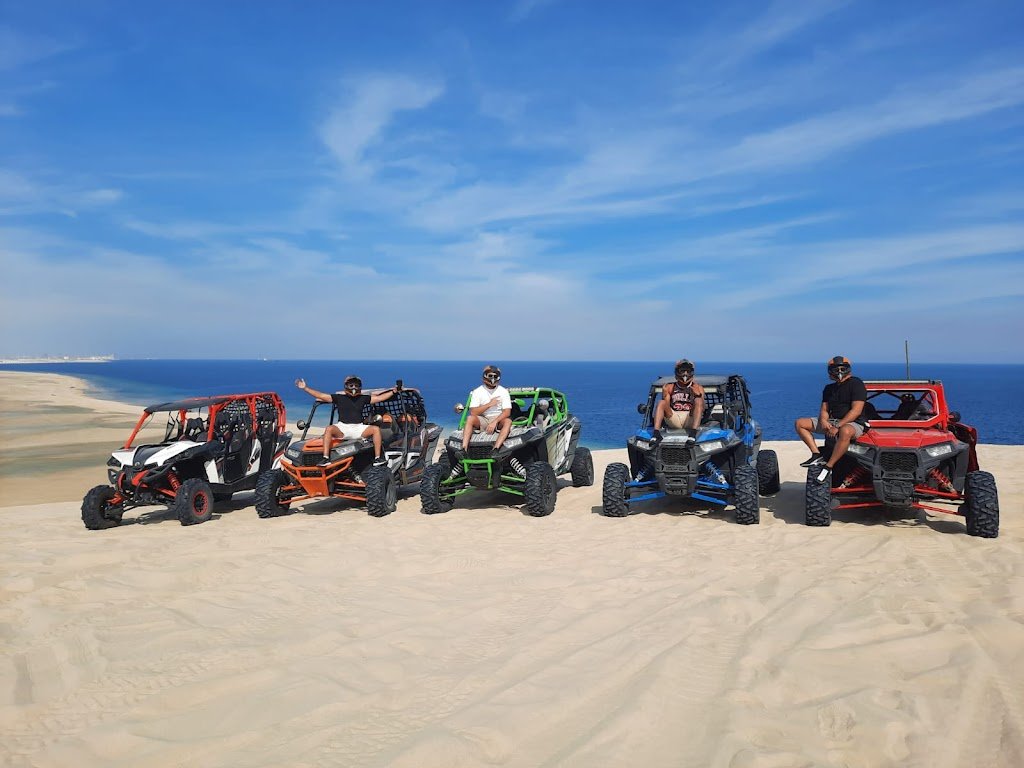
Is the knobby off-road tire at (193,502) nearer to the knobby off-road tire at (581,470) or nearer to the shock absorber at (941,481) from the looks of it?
the knobby off-road tire at (581,470)

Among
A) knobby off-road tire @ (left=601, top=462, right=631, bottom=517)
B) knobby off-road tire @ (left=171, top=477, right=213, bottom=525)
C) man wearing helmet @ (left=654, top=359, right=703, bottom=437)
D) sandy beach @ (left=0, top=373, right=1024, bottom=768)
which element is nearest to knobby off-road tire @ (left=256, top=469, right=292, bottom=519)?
knobby off-road tire @ (left=171, top=477, right=213, bottom=525)

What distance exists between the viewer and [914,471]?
7.49m

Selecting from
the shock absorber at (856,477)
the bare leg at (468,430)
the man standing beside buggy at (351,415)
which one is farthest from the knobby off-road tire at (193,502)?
the shock absorber at (856,477)

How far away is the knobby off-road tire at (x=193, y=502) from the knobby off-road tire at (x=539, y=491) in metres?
4.59

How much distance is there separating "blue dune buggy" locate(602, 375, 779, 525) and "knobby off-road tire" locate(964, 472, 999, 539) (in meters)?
2.19

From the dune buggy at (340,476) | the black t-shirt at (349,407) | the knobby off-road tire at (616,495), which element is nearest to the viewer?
the knobby off-road tire at (616,495)

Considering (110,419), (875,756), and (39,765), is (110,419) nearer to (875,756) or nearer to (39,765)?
(39,765)

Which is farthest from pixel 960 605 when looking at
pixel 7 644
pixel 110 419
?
pixel 110 419

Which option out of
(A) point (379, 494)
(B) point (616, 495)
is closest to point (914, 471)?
(B) point (616, 495)

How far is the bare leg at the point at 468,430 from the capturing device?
9508mm

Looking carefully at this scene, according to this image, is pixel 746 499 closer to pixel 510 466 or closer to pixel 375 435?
pixel 510 466

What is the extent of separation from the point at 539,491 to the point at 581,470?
112 inches

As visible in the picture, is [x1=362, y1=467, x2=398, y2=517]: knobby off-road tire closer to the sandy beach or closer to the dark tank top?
the sandy beach

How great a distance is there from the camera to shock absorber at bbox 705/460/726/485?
28.8 feet
